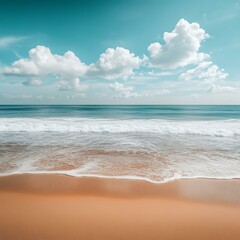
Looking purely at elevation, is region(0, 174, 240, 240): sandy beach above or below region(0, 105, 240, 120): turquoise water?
below

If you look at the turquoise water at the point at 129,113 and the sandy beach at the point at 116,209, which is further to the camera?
the turquoise water at the point at 129,113

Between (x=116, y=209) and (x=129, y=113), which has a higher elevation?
(x=129, y=113)

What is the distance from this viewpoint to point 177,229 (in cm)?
272

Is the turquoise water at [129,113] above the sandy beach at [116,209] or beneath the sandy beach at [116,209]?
above

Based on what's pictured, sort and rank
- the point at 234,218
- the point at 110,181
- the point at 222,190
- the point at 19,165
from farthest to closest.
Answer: the point at 19,165
the point at 110,181
the point at 222,190
the point at 234,218

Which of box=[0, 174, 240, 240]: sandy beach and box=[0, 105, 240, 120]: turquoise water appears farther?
box=[0, 105, 240, 120]: turquoise water

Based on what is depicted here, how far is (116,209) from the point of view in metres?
3.18

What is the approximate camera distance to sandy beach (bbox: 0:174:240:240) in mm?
2650

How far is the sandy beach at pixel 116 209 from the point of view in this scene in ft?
8.70

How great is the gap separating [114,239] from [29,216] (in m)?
1.51

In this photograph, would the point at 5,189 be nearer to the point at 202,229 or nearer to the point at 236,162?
the point at 202,229

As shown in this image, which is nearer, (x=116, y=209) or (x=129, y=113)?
(x=116, y=209)

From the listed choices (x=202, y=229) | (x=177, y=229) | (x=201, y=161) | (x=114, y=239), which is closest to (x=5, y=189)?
(x=114, y=239)

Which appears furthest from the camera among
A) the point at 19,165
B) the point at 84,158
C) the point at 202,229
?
the point at 84,158
